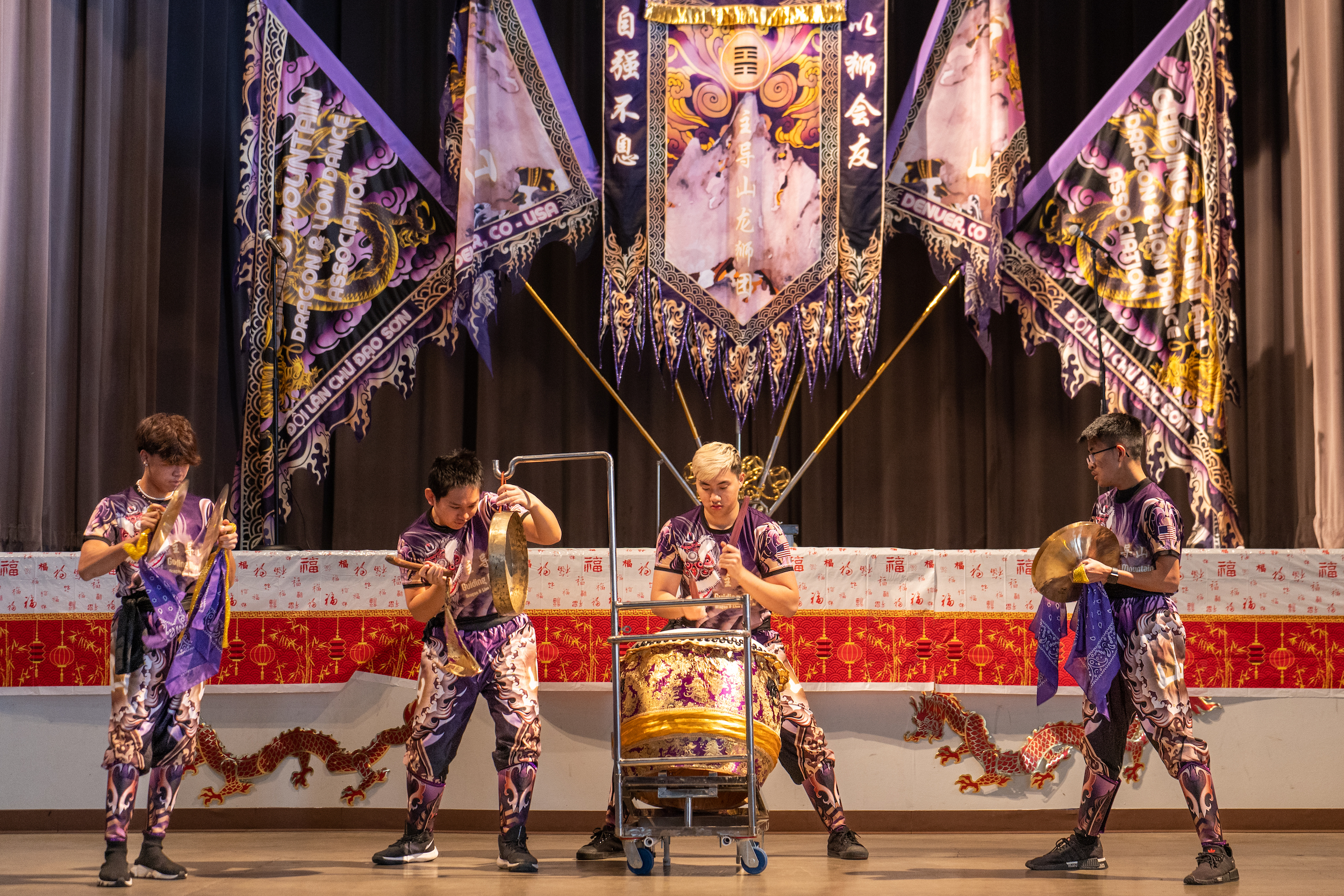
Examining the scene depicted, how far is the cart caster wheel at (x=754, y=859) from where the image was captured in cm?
370

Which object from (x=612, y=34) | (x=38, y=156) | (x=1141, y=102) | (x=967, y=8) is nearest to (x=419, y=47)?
(x=612, y=34)

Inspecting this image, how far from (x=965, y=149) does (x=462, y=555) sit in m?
2.88

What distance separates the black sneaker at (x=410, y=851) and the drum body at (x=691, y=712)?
76cm

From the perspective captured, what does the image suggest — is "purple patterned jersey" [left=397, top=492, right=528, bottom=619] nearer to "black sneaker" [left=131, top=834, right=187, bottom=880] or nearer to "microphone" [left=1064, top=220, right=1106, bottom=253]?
"black sneaker" [left=131, top=834, right=187, bottom=880]

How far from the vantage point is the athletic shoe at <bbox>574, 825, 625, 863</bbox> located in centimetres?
401

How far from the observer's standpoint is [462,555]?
398 centimetres

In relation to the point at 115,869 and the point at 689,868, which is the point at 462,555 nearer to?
the point at 689,868

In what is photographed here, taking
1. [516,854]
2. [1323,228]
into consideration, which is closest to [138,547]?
[516,854]

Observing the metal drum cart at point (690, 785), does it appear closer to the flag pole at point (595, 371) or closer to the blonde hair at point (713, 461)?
the blonde hair at point (713, 461)

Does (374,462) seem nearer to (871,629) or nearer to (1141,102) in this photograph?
(871,629)

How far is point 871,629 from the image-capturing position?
477 centimetres

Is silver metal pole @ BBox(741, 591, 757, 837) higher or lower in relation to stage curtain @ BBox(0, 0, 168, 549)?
lower

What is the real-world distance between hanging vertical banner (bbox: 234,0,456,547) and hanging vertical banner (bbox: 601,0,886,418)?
93cm

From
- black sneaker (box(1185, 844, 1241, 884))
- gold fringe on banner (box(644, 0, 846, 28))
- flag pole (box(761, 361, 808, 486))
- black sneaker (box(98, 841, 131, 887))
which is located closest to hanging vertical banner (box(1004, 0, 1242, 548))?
flag pole (box(761, 361, 808, 486))
